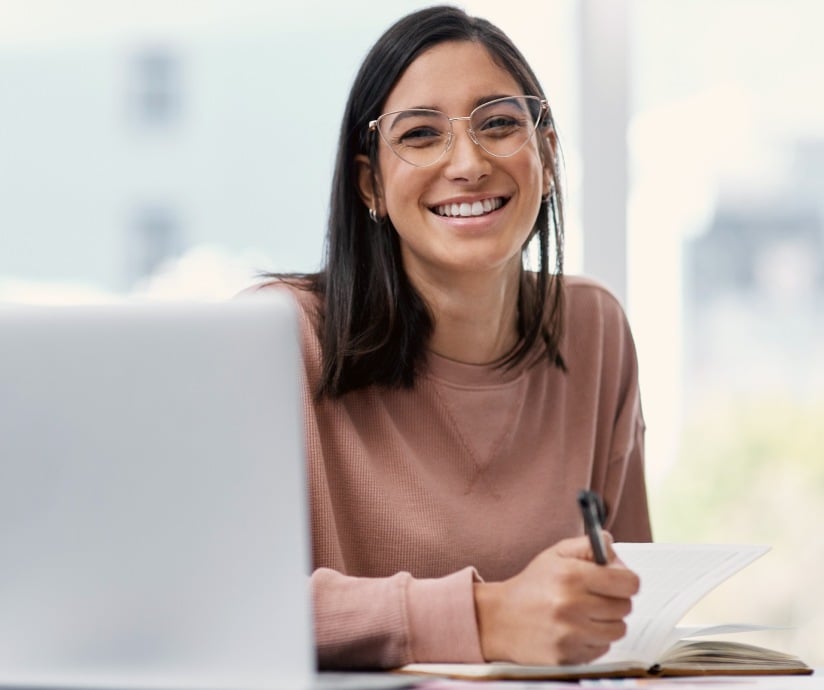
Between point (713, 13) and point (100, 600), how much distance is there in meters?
2.43

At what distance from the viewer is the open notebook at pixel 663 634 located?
1151 millimetres

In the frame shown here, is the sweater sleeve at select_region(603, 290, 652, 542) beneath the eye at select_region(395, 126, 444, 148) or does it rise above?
beneath

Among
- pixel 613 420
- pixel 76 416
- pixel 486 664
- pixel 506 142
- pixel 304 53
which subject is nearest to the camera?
pixel 76 416

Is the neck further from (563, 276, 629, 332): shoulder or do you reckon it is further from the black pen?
the black pen

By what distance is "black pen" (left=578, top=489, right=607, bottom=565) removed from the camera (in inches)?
42.0

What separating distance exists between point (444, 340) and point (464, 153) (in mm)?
297

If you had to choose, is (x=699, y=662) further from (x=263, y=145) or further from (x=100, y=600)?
(x=263, y=145)

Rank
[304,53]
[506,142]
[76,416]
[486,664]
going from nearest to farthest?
[76,416], [486,664], [506,142], [304,53]

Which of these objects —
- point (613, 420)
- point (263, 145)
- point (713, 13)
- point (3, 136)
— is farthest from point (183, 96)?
point (613, 420)

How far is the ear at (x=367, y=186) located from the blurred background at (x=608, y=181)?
Answer: 1.10 metres

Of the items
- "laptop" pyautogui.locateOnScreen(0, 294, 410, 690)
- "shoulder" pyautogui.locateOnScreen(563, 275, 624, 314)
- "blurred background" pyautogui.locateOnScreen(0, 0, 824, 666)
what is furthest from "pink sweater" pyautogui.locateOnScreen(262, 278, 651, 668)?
"blurred background" pyautogui.locateOnScreen(0, 0, 824, 666)

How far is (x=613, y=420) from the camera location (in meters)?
1.93

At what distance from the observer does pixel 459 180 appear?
1.72 metres

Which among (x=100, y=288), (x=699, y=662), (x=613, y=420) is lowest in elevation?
(x=699, y=662)
